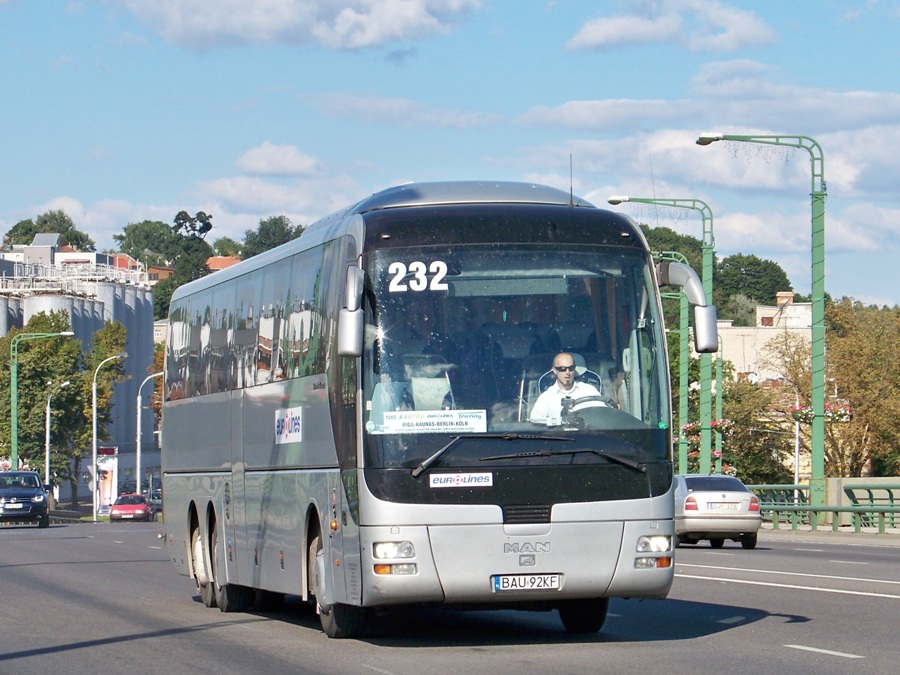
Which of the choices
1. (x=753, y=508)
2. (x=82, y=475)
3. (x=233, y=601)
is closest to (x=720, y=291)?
(x=82, y=475)

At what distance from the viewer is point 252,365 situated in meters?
15.7

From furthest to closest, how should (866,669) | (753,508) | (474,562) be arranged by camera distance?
(753,508) < (474,562) < (866,669)

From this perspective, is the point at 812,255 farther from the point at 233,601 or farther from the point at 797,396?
the point at 797,396

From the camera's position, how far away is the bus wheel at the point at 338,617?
1321 centimetres

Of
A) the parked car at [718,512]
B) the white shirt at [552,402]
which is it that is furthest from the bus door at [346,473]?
the parked car at [718,512]

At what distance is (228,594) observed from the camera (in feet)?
55.8

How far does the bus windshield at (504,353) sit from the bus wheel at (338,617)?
163cm

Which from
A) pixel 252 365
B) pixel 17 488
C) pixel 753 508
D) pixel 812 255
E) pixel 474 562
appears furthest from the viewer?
pixel 17 488

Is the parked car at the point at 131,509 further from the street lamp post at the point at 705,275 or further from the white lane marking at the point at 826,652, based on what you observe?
the white lane marking at the point at 826,652

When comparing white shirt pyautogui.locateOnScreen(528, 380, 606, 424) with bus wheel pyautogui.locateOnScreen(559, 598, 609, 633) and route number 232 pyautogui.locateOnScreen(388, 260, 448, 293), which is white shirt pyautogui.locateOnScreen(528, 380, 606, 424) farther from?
bus wheel pyautogui.locateOnScreen(559, 598, 609, 633)

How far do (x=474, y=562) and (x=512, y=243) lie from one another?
2437 mm

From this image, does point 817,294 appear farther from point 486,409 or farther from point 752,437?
point 752,437

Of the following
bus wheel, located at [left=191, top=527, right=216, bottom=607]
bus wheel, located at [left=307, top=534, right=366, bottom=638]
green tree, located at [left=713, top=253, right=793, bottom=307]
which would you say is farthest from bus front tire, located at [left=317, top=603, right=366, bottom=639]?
green tree, located at [left=713, top=253, right=793, bottom=307]

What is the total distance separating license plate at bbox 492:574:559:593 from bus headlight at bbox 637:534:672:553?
2.41 feet
